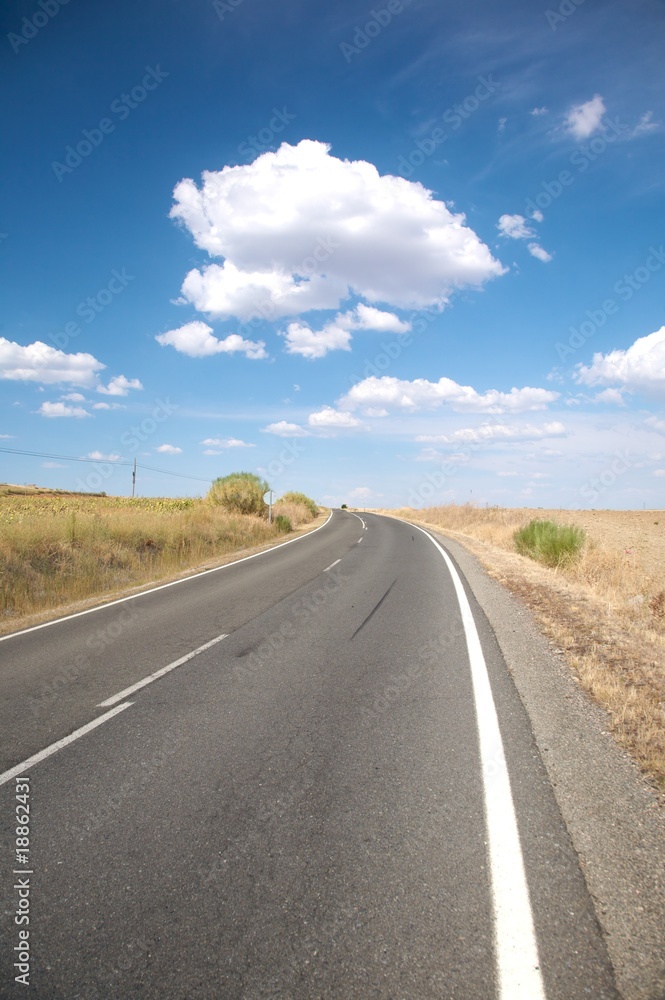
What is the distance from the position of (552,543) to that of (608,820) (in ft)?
47.9

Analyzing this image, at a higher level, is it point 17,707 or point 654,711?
point 654,711

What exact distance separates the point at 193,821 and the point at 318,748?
117cm

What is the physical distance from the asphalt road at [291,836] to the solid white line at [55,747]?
0.03 meters

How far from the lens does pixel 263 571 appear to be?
14.5m

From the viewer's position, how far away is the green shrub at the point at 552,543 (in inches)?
639

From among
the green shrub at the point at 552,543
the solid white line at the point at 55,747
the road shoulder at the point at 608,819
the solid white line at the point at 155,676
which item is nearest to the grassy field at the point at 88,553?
the solid white line at the point at 155,676

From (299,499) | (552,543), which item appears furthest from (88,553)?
(299,499)

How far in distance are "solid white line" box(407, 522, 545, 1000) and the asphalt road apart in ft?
0.03

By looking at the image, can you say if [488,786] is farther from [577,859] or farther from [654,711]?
[654,711]

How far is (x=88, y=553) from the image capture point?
14883mm

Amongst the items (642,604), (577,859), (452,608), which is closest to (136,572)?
(452,608)

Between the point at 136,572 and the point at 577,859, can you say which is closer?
the point at 577,859

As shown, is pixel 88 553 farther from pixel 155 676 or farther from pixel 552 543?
pixel 552 543

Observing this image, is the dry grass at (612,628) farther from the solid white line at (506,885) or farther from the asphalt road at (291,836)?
the solid white line at (506,885)
